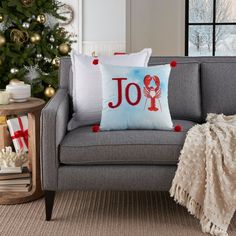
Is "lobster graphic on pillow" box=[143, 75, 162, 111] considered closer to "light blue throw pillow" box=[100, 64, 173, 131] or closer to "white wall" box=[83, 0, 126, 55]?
"light blue throw pillow" box=[100, 64, 173, 131]

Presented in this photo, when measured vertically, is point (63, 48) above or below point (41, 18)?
below

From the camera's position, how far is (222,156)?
3023 millimetres

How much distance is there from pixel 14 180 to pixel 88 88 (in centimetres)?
71

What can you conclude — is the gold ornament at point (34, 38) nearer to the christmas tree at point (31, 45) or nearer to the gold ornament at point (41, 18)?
the christmas tree at point (31, 45)

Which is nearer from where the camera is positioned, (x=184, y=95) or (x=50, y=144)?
(x=50, y=144)

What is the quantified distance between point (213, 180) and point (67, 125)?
3.02 ft

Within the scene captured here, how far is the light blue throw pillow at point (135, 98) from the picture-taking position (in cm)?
330

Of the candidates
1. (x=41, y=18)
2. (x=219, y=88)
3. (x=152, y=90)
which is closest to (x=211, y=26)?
(x=41, y=18)

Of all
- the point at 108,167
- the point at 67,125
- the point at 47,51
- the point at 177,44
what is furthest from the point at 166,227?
the point at 177,44

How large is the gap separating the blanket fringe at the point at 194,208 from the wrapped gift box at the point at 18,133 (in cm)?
120

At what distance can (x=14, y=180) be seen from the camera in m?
3.60

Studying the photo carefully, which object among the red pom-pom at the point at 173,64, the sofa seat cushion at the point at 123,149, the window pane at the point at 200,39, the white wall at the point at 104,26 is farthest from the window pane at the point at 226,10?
the sofa seat cushion at the point at 123,149

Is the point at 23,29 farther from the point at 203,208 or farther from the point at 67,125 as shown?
the point at 203,208

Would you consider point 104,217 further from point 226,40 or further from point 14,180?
point 226,40
